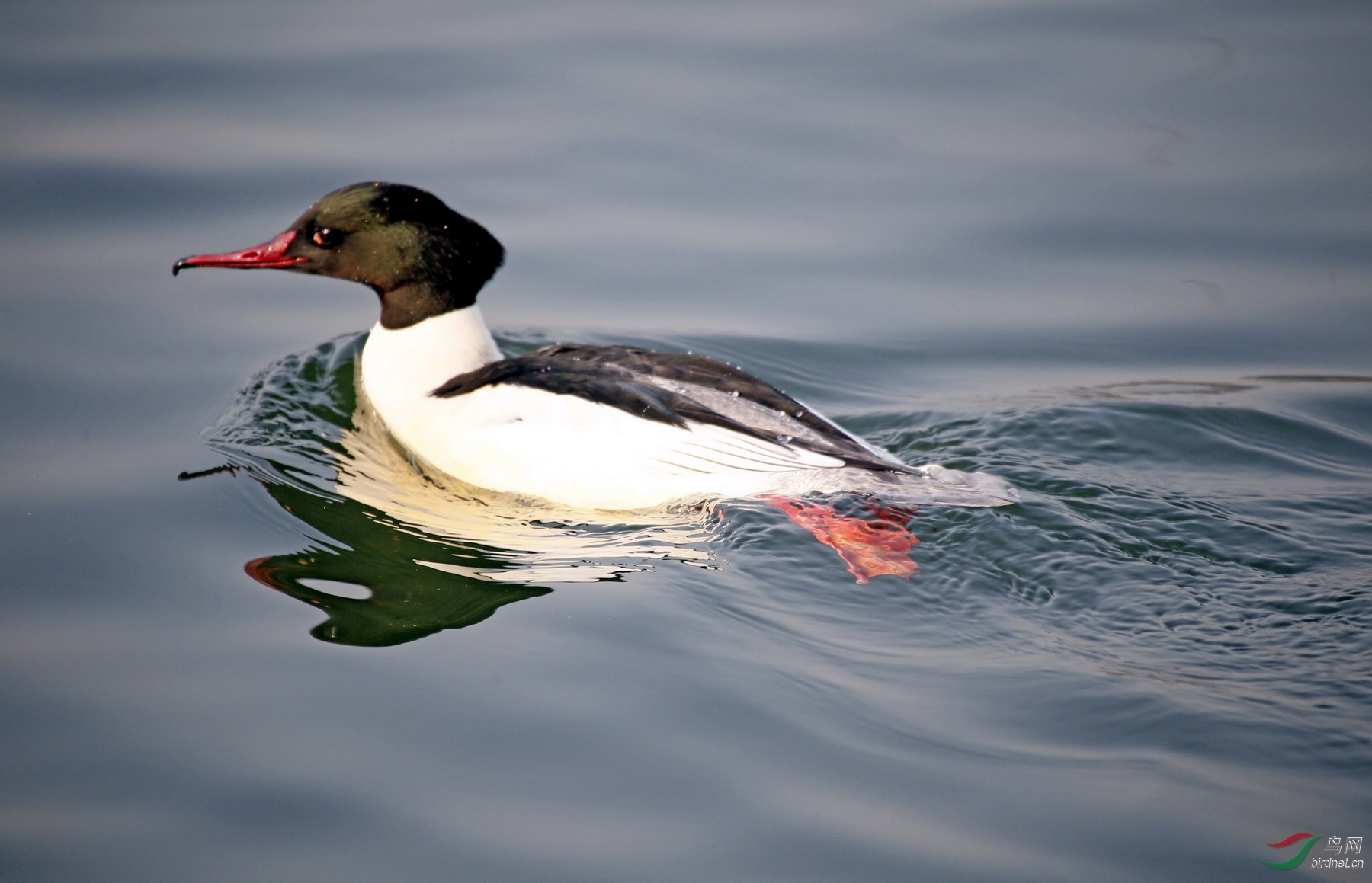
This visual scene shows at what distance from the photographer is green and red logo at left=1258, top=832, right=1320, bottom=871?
325cm

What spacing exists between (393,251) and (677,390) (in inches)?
61.3

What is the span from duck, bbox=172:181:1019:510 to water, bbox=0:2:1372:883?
0.18 meters

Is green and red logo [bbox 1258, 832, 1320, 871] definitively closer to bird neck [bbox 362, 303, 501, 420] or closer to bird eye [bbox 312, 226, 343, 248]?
bird neck [bbox 362, 303, 501, 420]

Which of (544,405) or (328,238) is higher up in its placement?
(328,238)

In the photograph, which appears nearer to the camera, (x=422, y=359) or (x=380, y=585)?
(x=380, y=585)

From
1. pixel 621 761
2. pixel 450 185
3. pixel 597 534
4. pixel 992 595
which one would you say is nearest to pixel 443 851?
pixel 621 761

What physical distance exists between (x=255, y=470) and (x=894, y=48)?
5.99m

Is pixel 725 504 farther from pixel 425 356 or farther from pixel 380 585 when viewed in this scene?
pixel 425 356

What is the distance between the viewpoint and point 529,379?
5301 mm

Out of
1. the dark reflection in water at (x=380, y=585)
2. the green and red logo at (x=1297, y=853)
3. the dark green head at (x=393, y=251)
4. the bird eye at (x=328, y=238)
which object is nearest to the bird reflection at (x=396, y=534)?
the dark reflection in water at (x=380, y=585)

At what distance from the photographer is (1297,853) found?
329 cm

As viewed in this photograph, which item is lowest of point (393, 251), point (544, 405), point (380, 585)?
point (380, 585)

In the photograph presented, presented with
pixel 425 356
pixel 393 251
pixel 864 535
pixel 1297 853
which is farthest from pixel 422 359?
pixel 1297 853
